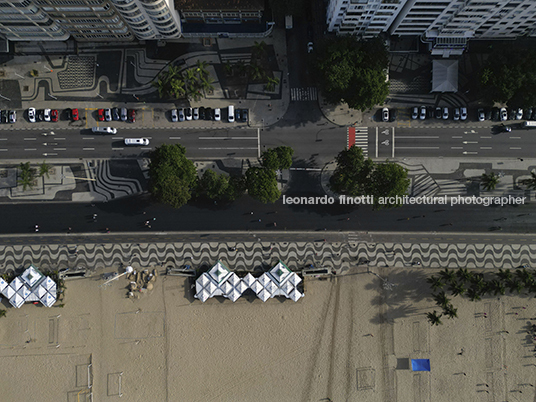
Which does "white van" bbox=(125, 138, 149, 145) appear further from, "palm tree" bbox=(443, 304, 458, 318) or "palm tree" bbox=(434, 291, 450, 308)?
"palm tree" bbox=(443, 304, 458, 318)

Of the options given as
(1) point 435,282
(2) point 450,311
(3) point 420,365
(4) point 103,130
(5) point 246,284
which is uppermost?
(4) point 103,130

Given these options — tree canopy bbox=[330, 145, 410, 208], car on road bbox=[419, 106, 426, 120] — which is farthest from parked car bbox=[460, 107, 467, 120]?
tree canopy bbox=[330, 145, 410, 208]

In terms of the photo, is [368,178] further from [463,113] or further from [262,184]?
Result: [463,113]

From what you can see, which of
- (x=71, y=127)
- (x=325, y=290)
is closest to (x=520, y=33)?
(x=325, y=290)

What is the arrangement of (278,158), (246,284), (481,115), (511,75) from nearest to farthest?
1. (511,75)
2. (278,158)
3. (246,284)
4. (481,115)

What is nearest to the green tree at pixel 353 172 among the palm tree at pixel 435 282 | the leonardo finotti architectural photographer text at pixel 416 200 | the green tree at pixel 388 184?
the green tree at pixel 388 184

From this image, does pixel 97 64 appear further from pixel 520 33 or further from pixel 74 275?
pixel 520 33

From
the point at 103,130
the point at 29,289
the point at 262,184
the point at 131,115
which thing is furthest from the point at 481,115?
the point at 29,289
